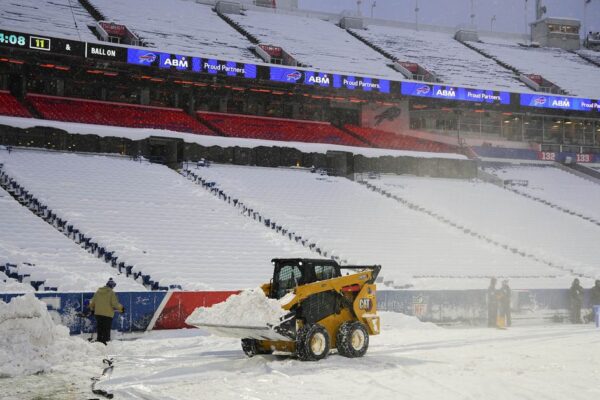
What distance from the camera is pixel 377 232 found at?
1098 inches

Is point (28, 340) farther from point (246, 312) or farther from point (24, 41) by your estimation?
point (24, 41)

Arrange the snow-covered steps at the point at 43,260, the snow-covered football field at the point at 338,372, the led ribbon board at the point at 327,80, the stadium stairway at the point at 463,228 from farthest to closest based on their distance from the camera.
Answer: the led ribbon board at the point at 327,80 → the stadium stairway at the point at 463,228 → the snow-covered steps at the point at 43,260 → the snow-covered football field at the point at 338,372

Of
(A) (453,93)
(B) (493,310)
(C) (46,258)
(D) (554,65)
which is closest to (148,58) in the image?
(C) (46,258)

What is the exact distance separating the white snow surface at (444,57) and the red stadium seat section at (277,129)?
8.60 m

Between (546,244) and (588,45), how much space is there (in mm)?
39134

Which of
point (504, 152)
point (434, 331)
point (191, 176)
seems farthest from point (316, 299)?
point (504, 152)

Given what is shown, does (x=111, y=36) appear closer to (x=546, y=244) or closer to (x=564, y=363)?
(x=546, y=244)

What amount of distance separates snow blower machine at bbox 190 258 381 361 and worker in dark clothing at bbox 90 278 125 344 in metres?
→ 2.92

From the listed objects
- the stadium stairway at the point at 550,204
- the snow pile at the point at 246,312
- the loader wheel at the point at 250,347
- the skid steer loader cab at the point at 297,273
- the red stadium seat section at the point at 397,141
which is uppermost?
the red stadium seat section at the point at 397,141

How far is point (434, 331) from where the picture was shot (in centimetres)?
1812

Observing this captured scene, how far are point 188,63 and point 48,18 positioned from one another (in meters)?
8.94

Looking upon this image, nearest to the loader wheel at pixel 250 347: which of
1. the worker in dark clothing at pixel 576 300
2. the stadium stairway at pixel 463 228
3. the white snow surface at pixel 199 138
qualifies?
the worker in dark clothing at pixel 576 300

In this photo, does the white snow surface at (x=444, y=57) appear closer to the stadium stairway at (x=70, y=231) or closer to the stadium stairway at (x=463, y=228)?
the stadium stairway at (x=463, y=228)

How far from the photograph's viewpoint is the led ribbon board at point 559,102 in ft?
144
